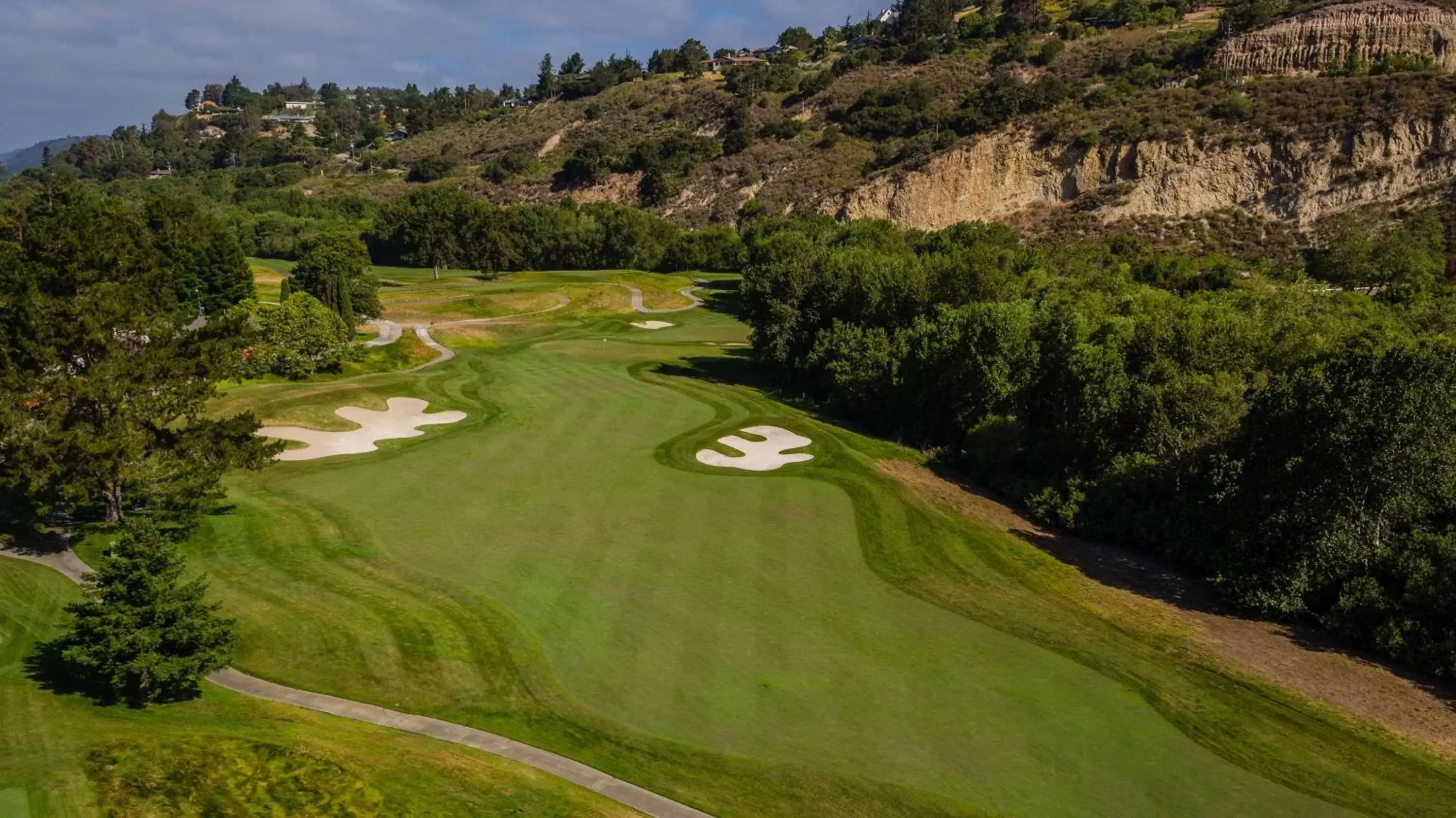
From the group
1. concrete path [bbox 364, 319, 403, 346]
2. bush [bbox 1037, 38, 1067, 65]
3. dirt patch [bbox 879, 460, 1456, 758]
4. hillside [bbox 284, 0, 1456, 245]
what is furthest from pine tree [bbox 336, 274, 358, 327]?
bush [bbox 1037, 38, 1067, 65]

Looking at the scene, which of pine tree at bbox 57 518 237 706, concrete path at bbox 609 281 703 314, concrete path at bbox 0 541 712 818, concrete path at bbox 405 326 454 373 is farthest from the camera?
concrete path at bbox 609 281 703 314

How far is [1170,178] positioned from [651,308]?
64.2 meters

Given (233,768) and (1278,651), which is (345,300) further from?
(1278,651)

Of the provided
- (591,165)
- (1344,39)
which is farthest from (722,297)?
(1344,39)

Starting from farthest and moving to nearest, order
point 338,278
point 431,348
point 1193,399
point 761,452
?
1. point 431,348
2. point 338,278
3. point 761,452
4. point 1193,399

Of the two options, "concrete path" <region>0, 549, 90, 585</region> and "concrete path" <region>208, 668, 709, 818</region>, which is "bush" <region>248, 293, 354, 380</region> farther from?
"concrete path" <region>208, 668, 709, 818</region>

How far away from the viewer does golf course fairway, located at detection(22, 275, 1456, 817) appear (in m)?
18.4

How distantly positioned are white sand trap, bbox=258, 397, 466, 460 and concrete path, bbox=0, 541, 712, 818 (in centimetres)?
1865

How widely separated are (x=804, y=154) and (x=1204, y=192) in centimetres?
5985

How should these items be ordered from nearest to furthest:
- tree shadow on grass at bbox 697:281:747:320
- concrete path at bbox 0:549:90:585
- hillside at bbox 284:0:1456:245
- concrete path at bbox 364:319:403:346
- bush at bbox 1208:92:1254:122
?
concrete path at bbox 0:549:90:585
concrete path at bbox 364:319:403:346
hillside at bbox 284:0:1456:245
tree shadow on grass at bbox 697:281:747:320
bush at bbox 1208:92:1254:122

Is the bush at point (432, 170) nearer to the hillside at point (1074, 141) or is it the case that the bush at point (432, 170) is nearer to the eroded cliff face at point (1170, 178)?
the hillside at point (1074, 141)

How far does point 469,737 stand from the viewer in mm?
19281

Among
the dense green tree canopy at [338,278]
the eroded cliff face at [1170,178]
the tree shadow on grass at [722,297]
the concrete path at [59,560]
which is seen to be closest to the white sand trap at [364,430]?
the concrete path at [59,560]

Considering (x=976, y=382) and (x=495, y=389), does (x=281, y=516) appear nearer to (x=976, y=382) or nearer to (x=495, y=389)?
(x=495, y=389)
